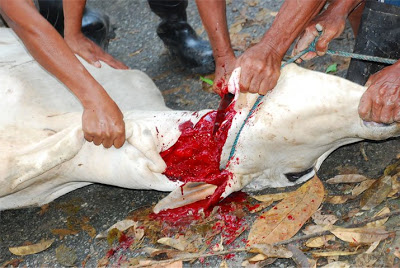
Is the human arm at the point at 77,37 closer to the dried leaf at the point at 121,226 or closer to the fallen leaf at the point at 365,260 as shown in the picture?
the dried leaf at the point at 121,226

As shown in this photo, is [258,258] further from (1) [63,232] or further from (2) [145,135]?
(1) [63,232]

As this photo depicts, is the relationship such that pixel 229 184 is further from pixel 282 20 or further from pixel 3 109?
pixel 3 109

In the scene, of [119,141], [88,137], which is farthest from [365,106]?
[88,137]

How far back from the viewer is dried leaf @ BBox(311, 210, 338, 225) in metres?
2.70

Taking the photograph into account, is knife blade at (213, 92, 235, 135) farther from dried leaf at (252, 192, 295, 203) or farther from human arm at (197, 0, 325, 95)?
dried leaf at (252, 192, 295, 203)

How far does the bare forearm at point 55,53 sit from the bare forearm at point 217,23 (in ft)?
2.43

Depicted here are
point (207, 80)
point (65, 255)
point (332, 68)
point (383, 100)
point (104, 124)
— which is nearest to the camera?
point (383, 100)

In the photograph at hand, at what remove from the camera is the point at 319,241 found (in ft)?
8.54

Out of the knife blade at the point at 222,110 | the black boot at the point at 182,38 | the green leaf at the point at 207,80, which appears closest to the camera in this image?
the knife blade at the point at 222,110

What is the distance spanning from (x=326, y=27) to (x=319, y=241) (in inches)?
39.4

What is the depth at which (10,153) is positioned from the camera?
9.41 ft

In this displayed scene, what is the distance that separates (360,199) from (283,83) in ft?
2.06

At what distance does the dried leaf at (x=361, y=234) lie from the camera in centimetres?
252

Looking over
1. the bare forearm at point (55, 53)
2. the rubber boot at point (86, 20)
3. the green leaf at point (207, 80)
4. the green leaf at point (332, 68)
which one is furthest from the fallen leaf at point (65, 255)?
the green leaf at point (332, 68)
